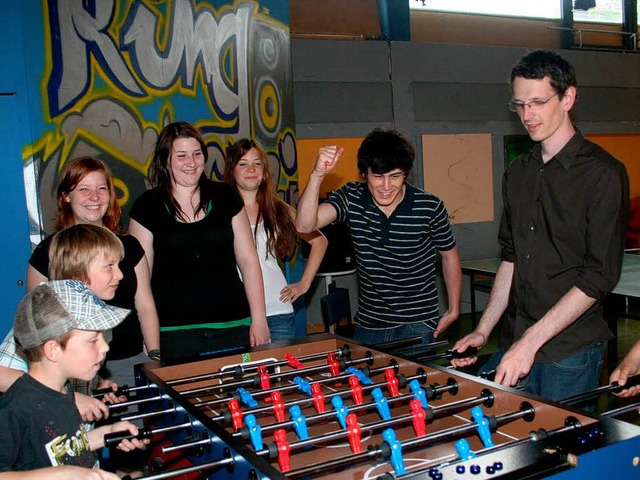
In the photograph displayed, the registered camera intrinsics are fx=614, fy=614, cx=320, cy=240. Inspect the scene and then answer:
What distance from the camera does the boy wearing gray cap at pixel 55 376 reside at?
1638mm

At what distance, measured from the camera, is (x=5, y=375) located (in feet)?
6.24

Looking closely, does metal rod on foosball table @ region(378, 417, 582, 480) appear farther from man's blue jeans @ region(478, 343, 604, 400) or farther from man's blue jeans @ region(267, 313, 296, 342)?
man's blue jeans @ region(267, 313, 296, 342)

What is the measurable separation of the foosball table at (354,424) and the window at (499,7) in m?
5.90

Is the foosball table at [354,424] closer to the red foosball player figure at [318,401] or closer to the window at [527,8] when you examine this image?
the red foosball player figure at [318,401]

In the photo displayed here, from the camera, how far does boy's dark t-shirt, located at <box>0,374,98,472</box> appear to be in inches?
62.7

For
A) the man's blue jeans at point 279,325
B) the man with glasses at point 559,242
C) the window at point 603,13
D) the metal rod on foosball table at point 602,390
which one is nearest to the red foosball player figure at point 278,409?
the man with glasses at point 559,242

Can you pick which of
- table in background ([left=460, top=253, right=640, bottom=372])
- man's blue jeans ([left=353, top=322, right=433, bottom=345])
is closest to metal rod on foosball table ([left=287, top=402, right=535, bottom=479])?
man's blue jeans ([left=353, top=322, right=433, bottom=345])

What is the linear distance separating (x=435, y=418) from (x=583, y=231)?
0.83m

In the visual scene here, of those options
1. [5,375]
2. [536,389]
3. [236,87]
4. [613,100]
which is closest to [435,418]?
[536,389]

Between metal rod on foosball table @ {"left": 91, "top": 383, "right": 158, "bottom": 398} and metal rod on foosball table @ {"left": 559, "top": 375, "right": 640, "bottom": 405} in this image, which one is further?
metal rod on foosball table @ {"left": 91, "top": 383, "right": 158, "bottom": 398}

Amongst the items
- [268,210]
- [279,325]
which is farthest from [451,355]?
[268,210]

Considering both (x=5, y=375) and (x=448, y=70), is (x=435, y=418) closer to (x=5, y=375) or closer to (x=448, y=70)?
(x=5, y=375)

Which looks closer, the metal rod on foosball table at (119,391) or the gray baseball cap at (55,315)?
the gray baseball cap at (55,315)

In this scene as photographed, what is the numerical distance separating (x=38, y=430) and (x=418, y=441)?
101 cm
